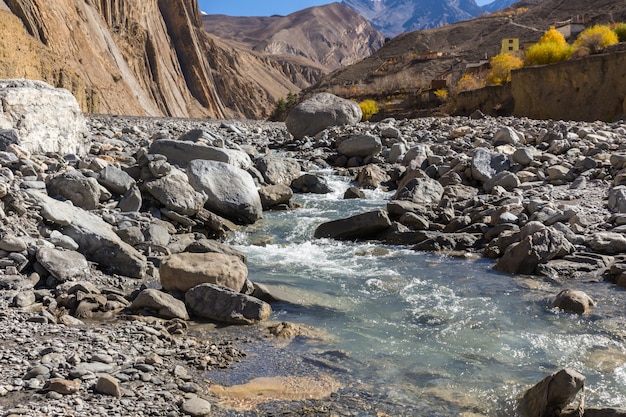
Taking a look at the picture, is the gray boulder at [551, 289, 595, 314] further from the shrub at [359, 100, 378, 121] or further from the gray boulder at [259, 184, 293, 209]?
the shrub at [359, 100, 378, 121]

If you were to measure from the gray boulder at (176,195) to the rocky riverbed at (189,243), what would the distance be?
0.02m

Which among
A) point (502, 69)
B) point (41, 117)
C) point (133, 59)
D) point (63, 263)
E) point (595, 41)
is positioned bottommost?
point (63, 263)

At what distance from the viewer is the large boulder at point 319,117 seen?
1997cm

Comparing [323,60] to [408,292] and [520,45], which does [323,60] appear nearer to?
[520,45]

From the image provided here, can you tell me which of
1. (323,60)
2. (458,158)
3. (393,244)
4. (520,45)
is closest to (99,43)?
(520,45)

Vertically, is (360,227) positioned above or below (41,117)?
below

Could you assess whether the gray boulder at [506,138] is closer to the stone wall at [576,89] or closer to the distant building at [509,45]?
the stone wall at [576,89]

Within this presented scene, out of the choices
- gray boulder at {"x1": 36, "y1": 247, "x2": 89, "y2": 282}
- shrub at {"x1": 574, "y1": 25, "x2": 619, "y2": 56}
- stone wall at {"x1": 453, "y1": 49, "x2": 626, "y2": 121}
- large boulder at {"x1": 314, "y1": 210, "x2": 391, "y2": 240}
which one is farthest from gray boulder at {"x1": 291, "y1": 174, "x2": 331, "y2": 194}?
shrub at {"x1": 574, "y1": 25, "x2": 619, "y2": 56}

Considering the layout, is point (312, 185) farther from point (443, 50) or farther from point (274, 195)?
point (443, 50)

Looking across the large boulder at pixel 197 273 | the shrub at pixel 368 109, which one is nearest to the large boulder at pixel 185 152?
the large boulder at pixel 197 273

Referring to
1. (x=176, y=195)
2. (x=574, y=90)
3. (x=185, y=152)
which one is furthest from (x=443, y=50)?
(x=176, y=195)

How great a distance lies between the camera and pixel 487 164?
1215 centimetres

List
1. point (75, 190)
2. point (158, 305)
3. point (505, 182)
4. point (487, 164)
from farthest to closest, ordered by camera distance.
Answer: point (487, 164)
point (505, 182)
point (75, 190)
point (158, 305)

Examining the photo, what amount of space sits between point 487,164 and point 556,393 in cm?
875
